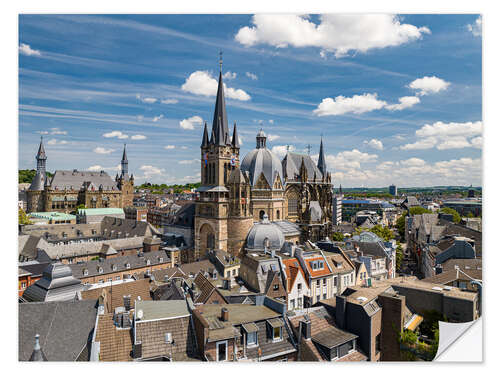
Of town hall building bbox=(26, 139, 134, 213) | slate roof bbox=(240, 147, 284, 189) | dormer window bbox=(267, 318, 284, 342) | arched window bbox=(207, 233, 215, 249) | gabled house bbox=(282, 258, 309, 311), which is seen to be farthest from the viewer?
town hall building bbox=(26, 139, 134, 213)

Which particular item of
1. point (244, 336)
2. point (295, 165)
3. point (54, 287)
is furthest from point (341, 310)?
point (295, 165)

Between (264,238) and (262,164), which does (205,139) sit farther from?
(264,238)

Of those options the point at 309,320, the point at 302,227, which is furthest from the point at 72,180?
the point at 309,320

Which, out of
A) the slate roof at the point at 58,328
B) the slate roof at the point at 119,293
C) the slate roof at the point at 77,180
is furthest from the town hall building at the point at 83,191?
the slate roof at the point at 58,328

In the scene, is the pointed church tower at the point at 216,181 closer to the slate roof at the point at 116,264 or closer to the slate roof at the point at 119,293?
the slate roof at the point at 116,264

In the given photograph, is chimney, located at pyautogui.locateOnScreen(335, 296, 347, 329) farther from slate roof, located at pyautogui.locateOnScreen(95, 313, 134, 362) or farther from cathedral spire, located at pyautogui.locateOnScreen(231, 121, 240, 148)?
cathedral spire, located at pyautogui.locateOnScreen(231, 121, 240, 148)

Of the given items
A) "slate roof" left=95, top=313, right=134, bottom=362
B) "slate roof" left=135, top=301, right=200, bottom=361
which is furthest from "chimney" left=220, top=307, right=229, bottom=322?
"slate roof" left=95, top=313, right=134, bottom=362
